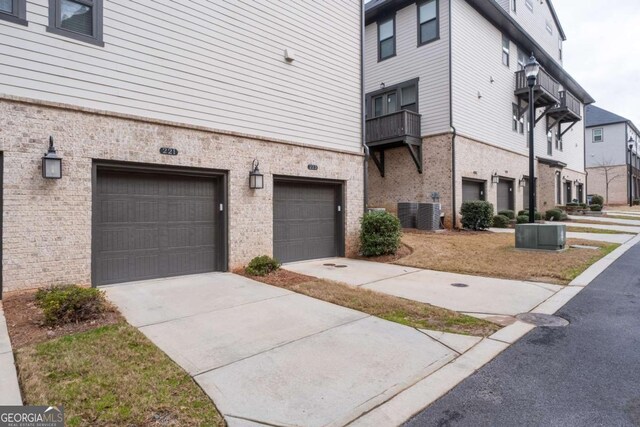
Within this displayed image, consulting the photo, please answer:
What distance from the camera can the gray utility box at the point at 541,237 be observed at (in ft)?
32.0

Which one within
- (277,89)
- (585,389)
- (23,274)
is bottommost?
(585,389)

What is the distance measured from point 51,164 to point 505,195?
63.6 feet

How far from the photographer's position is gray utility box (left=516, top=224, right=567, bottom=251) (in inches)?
384

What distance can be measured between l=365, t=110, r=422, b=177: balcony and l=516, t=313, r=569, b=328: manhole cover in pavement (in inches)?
461

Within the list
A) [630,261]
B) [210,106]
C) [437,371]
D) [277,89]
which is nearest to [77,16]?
[210,106]

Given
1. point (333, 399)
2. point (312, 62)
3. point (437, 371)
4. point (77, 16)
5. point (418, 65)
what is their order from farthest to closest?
point (418, 65) < point (312, 62) < point (77, 16) < point (437, 371) < point (333, 399)

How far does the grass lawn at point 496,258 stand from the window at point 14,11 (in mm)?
8547

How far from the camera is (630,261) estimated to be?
862 cm

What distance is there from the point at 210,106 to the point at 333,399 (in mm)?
6490

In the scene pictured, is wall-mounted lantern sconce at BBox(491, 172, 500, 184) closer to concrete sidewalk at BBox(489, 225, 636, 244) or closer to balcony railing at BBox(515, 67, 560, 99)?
concrete sidewalk at BBox(489, 225, 636, 244)

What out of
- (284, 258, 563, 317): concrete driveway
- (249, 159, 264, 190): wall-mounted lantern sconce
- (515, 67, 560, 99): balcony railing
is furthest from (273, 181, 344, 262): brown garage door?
(515, 67, 560, 99): balcony railing

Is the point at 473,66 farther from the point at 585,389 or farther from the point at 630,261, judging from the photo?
the point at 585,389

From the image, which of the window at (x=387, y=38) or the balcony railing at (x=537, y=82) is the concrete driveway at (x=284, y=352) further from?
the balcony railing at (x=537, y=82)

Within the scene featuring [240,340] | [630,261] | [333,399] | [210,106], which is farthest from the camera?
[630,261]
